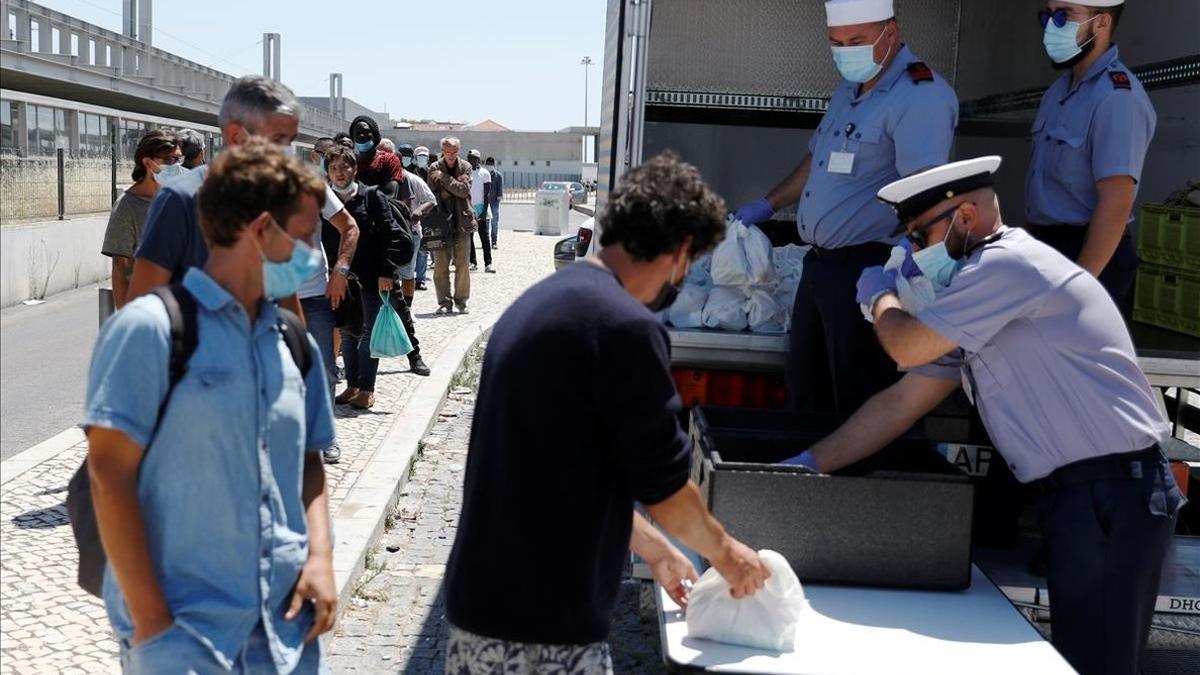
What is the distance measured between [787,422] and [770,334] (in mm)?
682

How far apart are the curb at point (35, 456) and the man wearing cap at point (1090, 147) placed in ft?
16.9

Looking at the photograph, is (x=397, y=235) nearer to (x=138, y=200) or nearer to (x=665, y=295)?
(x=138, y=200)

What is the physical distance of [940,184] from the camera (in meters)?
3.52

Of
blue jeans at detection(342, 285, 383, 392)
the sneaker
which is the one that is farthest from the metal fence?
blue jeans at detection(342, 285, 383, 392)

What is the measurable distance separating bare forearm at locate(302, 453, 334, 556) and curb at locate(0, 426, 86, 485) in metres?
4.30

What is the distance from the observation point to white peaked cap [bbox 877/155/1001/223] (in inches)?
138

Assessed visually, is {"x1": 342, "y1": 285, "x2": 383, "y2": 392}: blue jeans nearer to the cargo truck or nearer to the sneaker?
the sneaker

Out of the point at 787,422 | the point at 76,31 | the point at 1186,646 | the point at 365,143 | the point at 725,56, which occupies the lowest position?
the point at 1186,646

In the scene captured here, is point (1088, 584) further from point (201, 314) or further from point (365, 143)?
point (365, 143)

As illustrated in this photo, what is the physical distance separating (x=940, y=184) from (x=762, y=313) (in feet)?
5.48

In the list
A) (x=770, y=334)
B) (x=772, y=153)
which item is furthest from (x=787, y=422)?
(x=772, y=153)

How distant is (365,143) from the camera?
27.7 ft

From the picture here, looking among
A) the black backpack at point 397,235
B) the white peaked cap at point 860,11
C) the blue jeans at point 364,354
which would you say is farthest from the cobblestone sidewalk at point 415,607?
the white peaked cap at point 860,11

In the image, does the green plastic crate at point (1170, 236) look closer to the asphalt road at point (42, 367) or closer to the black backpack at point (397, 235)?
the black backpack at point (397, 235)
